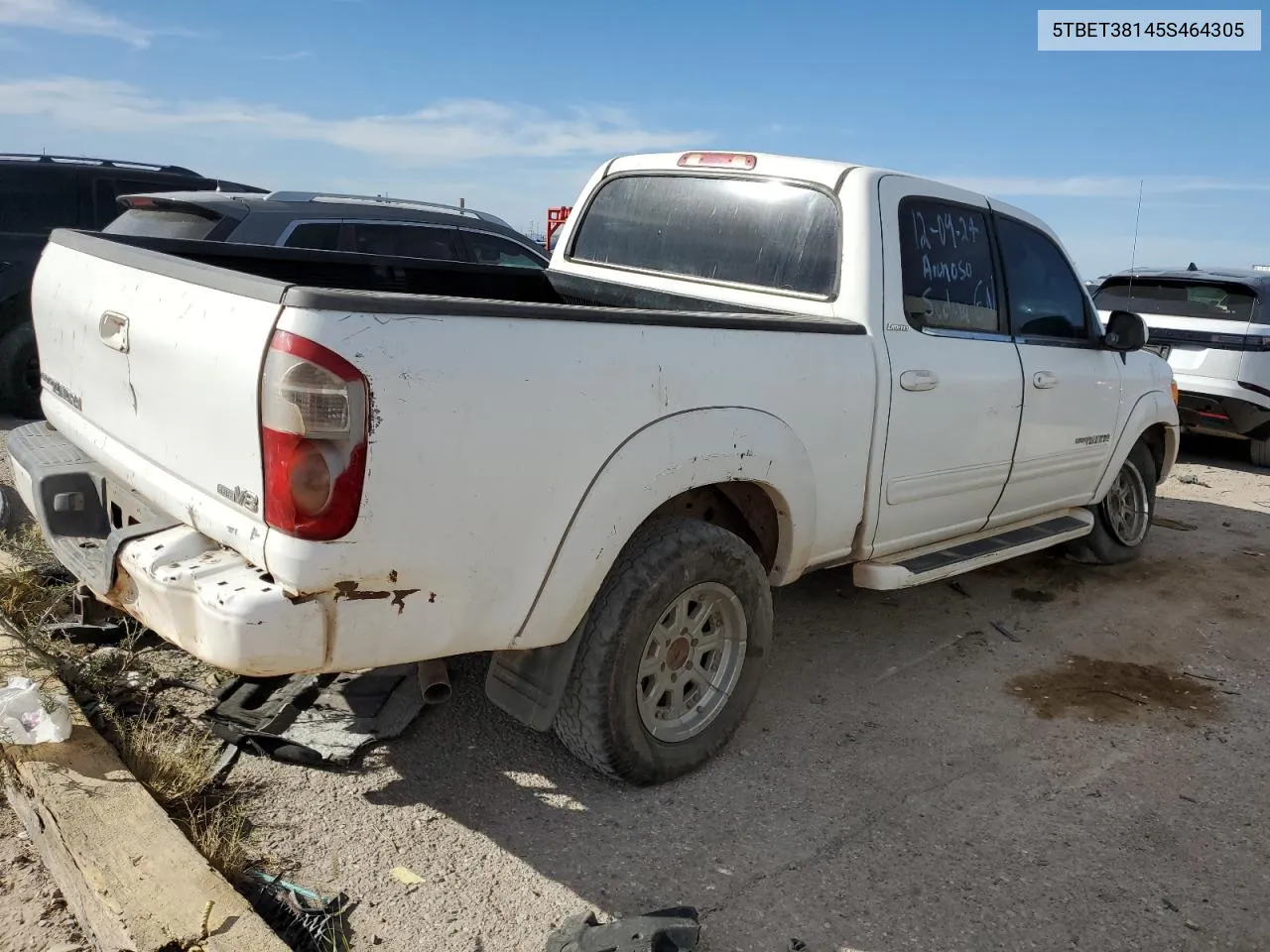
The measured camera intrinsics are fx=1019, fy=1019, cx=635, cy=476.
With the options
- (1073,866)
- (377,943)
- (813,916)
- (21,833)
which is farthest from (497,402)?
(1073,866)

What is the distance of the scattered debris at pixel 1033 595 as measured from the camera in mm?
5402

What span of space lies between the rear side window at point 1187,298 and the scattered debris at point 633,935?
745cm

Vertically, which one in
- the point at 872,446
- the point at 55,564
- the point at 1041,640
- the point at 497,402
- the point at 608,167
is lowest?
the point at 1041,640

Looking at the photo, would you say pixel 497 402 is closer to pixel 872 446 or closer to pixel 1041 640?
pixel 872 446

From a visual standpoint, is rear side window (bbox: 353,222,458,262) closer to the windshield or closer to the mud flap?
the mud flap

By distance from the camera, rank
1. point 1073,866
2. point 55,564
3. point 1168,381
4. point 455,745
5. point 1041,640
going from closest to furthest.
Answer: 1. point 1073,866
2. point 455,745
3. point 55,564
4. point 1041,640
5. point 1168,381

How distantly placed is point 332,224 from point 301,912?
221 inches

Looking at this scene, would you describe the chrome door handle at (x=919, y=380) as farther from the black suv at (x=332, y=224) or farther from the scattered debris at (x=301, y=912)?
the black suv at (x=332, y=224)

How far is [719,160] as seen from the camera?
14.2 ft

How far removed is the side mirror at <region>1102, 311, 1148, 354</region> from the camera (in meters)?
4.90

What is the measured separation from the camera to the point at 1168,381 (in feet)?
19.1

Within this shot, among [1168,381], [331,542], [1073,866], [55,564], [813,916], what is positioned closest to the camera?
[331,542]

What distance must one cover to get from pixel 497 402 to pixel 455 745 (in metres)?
1.48

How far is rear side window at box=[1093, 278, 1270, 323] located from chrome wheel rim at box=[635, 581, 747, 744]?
644cm
